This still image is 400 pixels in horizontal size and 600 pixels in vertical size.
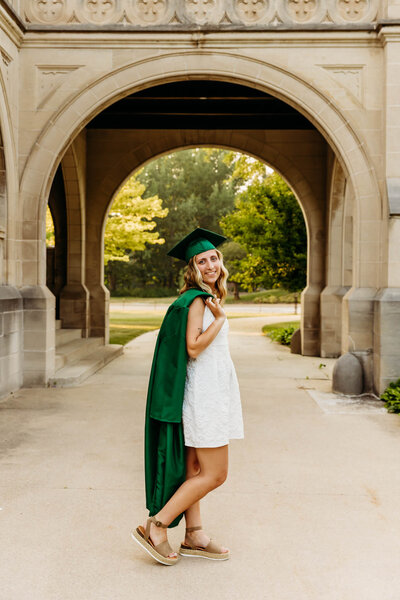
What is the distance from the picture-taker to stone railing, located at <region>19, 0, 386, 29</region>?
878 centimetres

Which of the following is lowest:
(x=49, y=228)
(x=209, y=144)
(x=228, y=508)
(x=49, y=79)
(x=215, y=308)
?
(x=228, y=508)

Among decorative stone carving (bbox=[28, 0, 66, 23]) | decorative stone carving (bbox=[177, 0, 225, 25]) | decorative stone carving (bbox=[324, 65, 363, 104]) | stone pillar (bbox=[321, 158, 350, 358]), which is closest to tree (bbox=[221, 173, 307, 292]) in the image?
stone pillar (bbox=[321, 158, 350, 358])

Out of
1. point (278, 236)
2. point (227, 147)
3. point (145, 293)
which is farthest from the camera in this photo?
point (145, 293)

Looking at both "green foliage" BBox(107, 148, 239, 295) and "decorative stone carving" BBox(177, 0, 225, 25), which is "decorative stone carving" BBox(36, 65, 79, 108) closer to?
"decorative stone carving" BBox(177, 0, 225, 25)

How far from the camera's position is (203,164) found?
175 ft

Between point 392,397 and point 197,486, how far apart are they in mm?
5243

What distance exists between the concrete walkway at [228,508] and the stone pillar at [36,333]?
1.02 m

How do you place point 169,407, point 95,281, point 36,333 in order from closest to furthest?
point 169,407, point 36,333, point 95,281

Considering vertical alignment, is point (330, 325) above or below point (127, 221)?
below

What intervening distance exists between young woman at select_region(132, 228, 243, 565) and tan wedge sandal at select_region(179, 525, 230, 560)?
0.13 meters

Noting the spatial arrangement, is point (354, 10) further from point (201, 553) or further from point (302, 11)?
point (201, 553)

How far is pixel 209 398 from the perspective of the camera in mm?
3344

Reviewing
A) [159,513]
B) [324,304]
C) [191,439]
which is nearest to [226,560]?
[159,513]

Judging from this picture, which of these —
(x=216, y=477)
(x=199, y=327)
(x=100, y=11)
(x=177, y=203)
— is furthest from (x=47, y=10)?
(x=177, y=203)
